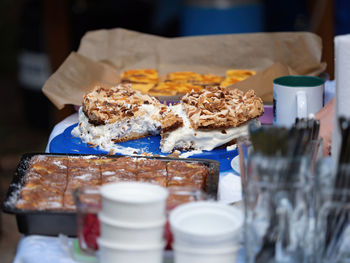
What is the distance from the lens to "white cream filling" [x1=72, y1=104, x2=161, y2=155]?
1.95m

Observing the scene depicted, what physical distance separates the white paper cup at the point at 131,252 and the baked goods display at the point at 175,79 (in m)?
1.53

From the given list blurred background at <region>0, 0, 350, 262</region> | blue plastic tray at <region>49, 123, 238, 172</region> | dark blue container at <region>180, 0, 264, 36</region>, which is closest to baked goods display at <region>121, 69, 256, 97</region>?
blue plastic tray at <region>49, 123, 238, 172</region>

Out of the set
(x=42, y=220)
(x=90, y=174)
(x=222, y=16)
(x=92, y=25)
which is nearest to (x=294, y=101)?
(x=90, y=174)

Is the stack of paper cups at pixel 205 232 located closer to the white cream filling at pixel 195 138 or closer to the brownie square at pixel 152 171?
the brownie square at pixel 152 171

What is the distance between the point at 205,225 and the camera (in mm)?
1030

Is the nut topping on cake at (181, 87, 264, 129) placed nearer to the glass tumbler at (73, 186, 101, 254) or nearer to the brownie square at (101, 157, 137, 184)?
the brownie square at (101, 157, 137, 184)

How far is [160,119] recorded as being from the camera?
6.32 feet

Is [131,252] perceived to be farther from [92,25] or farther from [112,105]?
[92,25]

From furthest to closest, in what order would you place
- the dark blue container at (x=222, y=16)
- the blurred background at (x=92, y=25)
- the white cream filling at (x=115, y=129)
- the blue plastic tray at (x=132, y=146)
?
the dark blue container at (x=222, y=16) < the blurred background at (x=92, y=25) < the white cream filling at (x=115, y=129) < the blue plastic tray at (x=132, y=146)

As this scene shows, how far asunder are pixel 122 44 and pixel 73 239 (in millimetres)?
1894

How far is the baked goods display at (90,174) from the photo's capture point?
132 centimetres

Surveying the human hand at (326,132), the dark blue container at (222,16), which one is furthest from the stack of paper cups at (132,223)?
the dark blue container at (222,16)

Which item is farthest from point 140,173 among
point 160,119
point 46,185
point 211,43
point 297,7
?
point 297,7

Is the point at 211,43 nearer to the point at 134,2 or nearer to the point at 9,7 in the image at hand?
the point at 134,2
